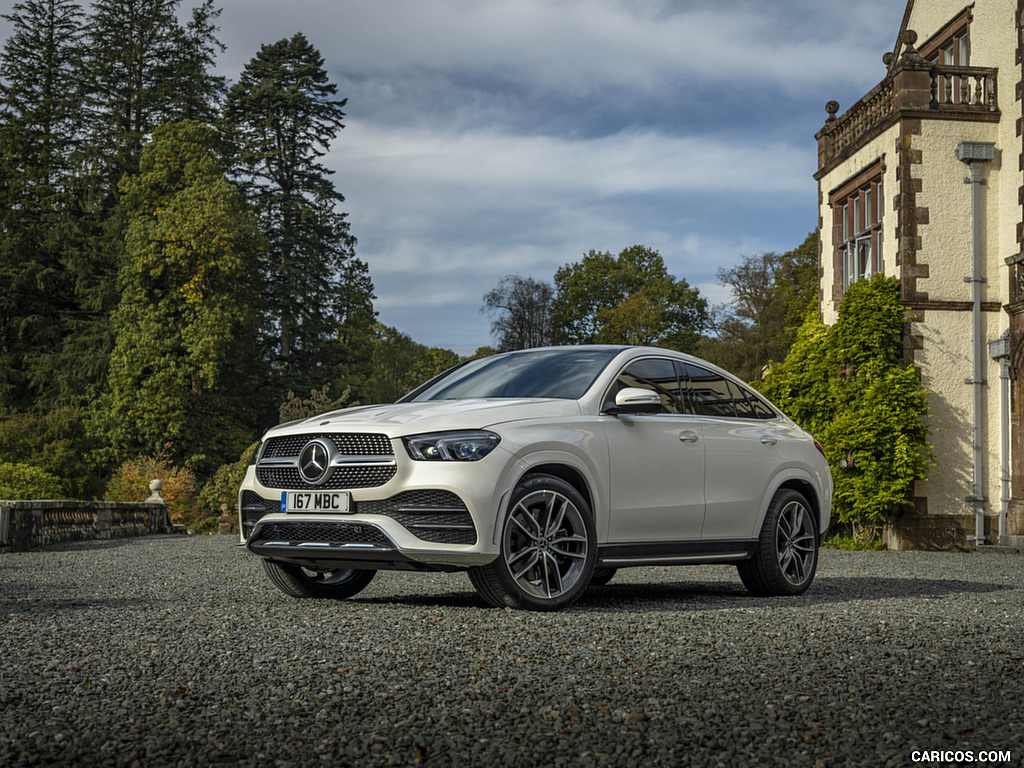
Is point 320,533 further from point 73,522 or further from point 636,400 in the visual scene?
point 73,522

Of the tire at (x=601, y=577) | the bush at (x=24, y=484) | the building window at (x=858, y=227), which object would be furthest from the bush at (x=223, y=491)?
the tire at (x=601, y=577)

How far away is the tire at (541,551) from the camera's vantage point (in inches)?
254

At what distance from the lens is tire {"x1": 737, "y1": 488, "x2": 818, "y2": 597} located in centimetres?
822

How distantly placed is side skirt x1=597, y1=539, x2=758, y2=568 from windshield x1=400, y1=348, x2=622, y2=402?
3.32ft

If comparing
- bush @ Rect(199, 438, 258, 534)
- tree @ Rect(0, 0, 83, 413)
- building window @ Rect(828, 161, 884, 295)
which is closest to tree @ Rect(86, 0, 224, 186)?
tree @ Rect(0, 0, 83, 413)

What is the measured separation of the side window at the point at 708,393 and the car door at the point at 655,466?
0.16 metres

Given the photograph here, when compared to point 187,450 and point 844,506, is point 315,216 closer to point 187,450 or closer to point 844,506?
point 187,450

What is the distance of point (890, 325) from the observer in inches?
820

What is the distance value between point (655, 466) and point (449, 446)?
A: 164 centimetres

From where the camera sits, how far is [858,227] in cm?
2320

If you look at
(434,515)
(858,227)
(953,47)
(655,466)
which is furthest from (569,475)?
(953,47)

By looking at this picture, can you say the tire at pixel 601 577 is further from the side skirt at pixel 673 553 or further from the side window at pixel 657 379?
the side window at pixel 657 379

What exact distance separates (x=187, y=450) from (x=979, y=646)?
38.0 meters

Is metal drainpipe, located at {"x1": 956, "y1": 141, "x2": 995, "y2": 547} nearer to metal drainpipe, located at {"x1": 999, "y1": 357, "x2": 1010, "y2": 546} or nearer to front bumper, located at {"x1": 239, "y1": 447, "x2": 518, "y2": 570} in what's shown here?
metal drainpipe, located at {"x1": 999, "y1": 357, "x2": 1010, "y2": 546}
